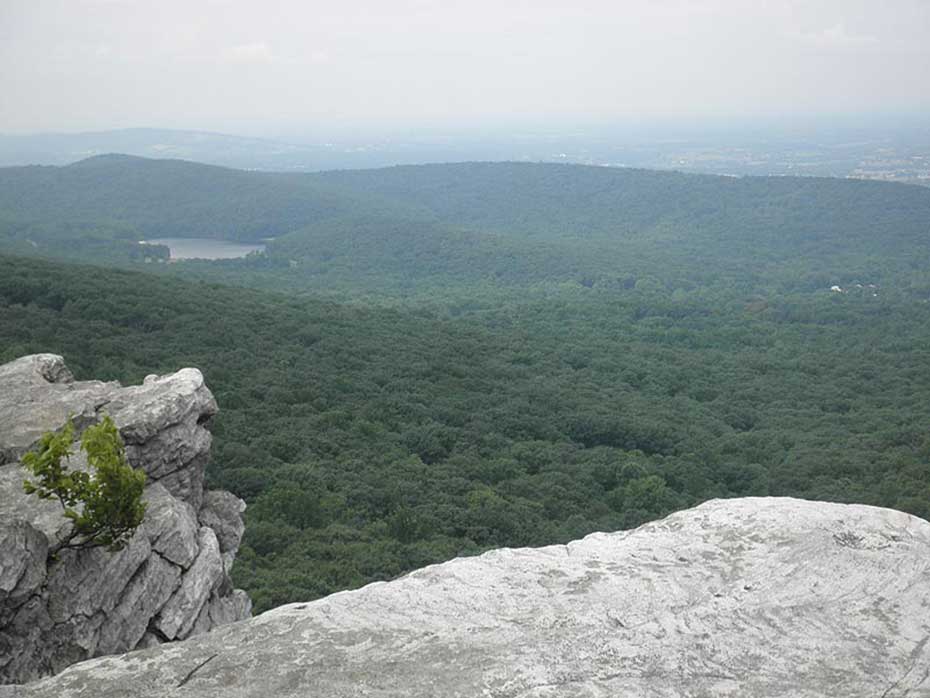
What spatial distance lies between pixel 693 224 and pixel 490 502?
4558 inches

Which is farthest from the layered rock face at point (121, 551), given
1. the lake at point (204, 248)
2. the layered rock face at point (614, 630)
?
the lake at point (204, 248)

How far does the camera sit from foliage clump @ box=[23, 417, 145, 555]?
10.8m

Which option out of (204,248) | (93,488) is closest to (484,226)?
(204,248)

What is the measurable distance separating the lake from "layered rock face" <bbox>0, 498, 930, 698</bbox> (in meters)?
109

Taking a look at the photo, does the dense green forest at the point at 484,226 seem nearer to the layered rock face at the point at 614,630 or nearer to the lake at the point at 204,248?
the lake at the point at 204,248

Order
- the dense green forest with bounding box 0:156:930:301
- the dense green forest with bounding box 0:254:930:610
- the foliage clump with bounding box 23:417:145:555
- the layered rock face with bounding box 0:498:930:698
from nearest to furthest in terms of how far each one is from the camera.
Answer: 1. the layered rock face with bounding box 0:498:930:698
2. the foliage clump with bounding box 23:417:145:555
3. the dense green forest with bounding box 0:254:930:610
4. the dense green forest with bounding box 0:156:930:301

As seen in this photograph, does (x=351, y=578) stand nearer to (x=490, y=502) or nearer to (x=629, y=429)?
(x=490, y=502)

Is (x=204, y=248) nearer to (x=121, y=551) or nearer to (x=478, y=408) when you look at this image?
(x=478, y=408)

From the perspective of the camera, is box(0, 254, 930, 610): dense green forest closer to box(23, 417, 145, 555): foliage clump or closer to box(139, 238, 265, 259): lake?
box(23, 417, 145, 555): foliage clump

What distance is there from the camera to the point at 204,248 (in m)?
123

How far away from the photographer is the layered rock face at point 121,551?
1068 centimetres

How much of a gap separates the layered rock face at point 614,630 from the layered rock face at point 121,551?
2395 millimetres

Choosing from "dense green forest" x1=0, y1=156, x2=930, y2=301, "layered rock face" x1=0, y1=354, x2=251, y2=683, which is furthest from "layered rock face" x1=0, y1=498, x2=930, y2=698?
"dense green forest" x1=0, y1=156, x2=930, y2=301

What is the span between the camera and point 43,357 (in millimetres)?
16406
